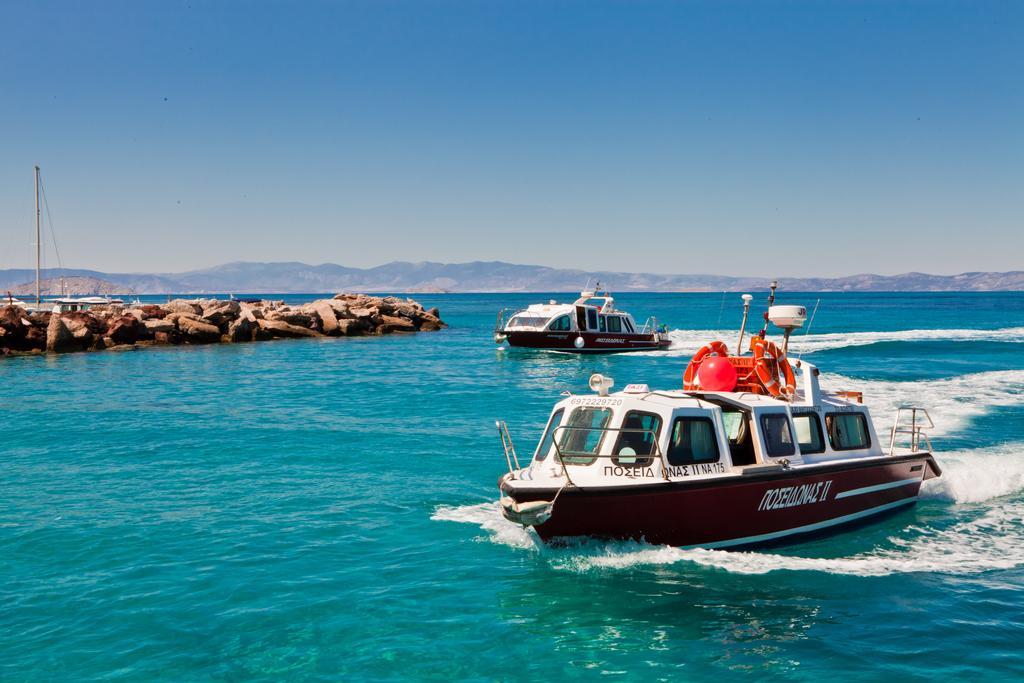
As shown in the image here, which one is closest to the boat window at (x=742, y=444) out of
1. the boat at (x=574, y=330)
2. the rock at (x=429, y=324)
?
the boat at (x=574, y=330)

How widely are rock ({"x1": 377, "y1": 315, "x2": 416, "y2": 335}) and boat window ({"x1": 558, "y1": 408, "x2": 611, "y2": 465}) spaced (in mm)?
55910

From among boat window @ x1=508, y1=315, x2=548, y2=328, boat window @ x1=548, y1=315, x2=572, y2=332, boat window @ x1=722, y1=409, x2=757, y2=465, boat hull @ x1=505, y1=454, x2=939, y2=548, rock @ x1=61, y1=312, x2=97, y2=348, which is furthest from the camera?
boat window @ x1=508, y1=315, x2=548, y2=328

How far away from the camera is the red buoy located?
540 inches

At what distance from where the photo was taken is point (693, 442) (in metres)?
12.2

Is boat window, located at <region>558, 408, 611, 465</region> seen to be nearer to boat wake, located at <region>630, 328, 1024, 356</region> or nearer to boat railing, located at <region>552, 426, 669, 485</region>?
boat railing, located at <region>552, 426, 669, 485</region>

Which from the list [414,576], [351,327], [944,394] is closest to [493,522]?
[414,576]

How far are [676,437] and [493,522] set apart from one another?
14.0ft

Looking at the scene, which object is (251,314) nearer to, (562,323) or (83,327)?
(83,327)

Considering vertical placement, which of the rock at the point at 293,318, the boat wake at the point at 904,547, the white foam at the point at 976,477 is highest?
the rock at the point at 293,318

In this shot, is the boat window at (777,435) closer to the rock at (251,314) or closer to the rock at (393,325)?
the rock at (251,314)

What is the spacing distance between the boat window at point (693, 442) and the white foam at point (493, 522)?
269cm

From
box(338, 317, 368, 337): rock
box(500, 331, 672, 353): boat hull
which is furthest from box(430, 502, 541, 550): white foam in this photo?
box(338, 317, 368, 337): rock

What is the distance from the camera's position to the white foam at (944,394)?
2567cm

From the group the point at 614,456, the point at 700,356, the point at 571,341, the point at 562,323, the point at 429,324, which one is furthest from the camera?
the point at 429,324
